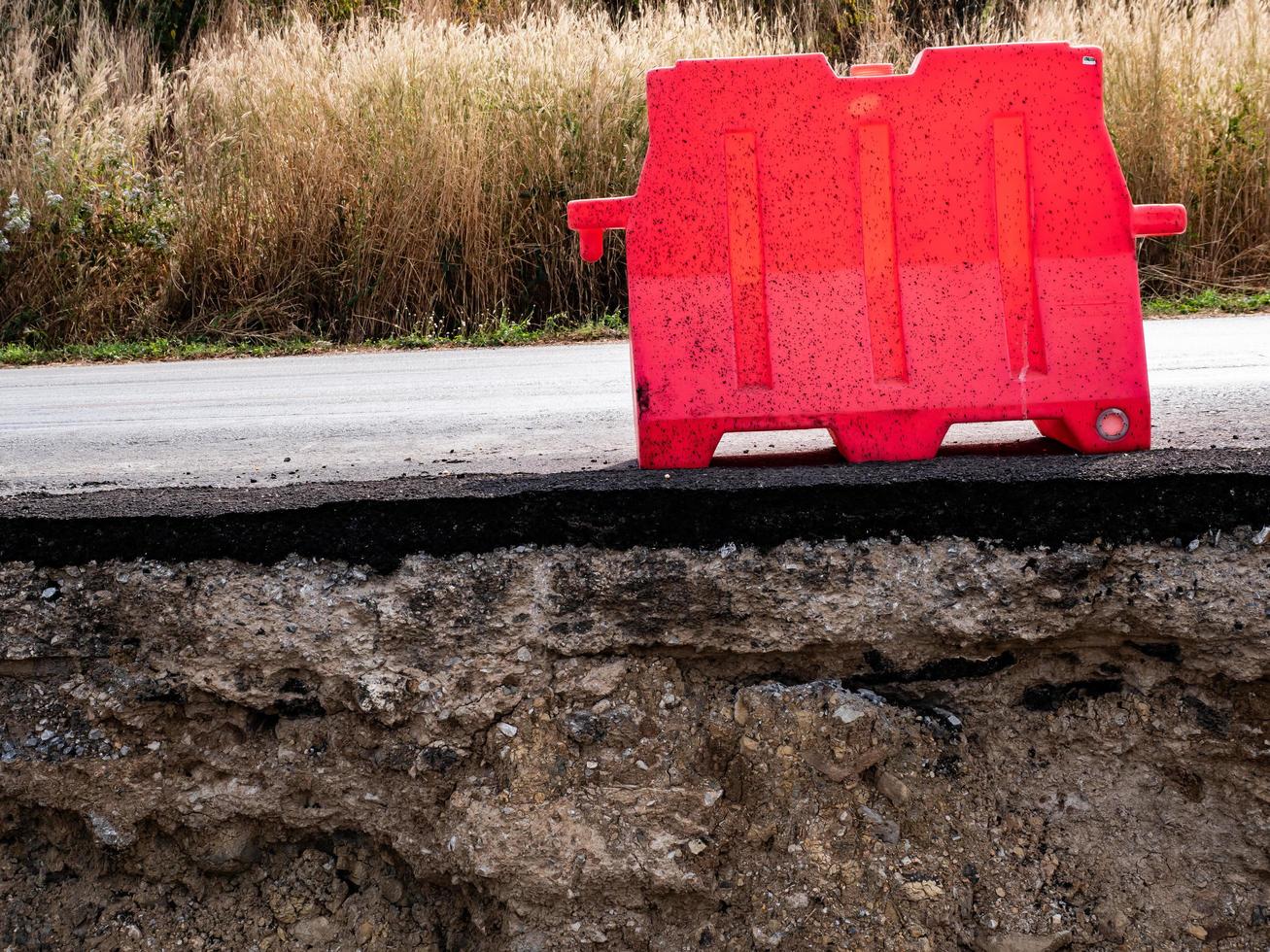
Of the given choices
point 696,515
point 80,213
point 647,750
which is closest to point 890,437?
point 696,515

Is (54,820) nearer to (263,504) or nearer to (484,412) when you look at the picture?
(263,504)

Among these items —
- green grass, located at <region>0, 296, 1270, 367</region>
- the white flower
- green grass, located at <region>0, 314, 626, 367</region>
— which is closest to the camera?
green grass, located at <region>0, 296, 1270, 367</region>

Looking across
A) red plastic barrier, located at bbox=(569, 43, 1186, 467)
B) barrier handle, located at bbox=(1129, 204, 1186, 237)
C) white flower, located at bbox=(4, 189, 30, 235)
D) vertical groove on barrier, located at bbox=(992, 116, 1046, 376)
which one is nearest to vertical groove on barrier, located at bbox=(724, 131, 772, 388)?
red plastic barrier, located at bbox=(569, 43, 1186, 467)

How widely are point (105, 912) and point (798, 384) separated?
184 centimetres

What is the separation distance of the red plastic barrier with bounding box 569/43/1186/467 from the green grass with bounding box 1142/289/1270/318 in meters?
5.27

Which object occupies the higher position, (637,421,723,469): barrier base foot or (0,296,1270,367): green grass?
(0,296,1270,367): green grass

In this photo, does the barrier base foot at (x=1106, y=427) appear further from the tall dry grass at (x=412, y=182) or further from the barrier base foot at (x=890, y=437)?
the tall dry grass at (x=412, y=182)

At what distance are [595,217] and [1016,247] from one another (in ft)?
3.25

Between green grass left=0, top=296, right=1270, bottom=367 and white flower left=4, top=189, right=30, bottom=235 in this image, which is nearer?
green grass left=0, top=296, right=1270, bottom=367

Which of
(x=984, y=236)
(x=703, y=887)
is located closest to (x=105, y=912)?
(x=703, y=887)

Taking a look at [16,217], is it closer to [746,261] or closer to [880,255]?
[746,261]

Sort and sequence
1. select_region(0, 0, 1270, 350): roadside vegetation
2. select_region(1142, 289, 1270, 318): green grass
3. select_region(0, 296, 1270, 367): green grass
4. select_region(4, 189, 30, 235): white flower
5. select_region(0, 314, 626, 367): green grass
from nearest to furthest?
select_region(1142, 289, 1270, 318): green grass, select_region(0, 296, 1270, 367): green grass, select_region(0, 314, 626, 367): green grass, select_region(0, 0, 1270, 350): roadside vegetation, select_region(4, 189, 30, 235): white flower

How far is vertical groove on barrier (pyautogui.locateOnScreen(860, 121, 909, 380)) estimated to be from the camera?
9.30 ft

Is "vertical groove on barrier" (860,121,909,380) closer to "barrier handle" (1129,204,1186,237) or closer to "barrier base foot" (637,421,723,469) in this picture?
"barrier base foot" (637,421,723,469)
